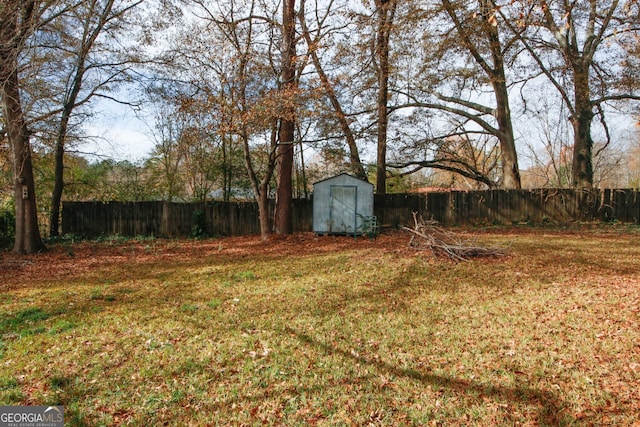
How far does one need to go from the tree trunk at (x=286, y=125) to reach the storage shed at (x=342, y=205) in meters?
0.94

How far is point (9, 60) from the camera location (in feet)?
22.8

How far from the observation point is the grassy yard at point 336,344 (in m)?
2.48

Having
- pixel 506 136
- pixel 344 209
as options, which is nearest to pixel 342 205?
pixel 344 209

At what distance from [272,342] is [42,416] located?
172 cm

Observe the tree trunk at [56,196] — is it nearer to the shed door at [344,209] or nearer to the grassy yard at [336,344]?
the grassy yard at [336,344]

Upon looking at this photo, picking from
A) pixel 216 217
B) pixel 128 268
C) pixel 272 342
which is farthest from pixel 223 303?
pixel 216 217

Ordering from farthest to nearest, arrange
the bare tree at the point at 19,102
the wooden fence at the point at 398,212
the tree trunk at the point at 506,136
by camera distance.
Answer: the tree trunk at the point at 506,136 < the wooden fence at the point at 398,212 < the bare tree at the point at 19,102

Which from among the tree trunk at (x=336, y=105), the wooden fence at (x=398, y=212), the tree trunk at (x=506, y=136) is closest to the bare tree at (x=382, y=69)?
the tree trunk at (x=336, y=105)

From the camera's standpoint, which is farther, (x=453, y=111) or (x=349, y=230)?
(x=453, y=111)

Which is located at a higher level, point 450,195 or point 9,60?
point 9,60

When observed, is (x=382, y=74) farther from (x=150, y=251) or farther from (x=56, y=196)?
(x=56, y=196)

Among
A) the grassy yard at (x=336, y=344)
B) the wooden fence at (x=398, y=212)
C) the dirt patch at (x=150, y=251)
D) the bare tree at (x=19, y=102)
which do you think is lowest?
the grassy yard at (x=336, y=344)

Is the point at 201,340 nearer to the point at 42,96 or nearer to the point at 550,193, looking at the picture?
the point at 42,96

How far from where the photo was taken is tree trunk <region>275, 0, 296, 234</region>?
923 cm
